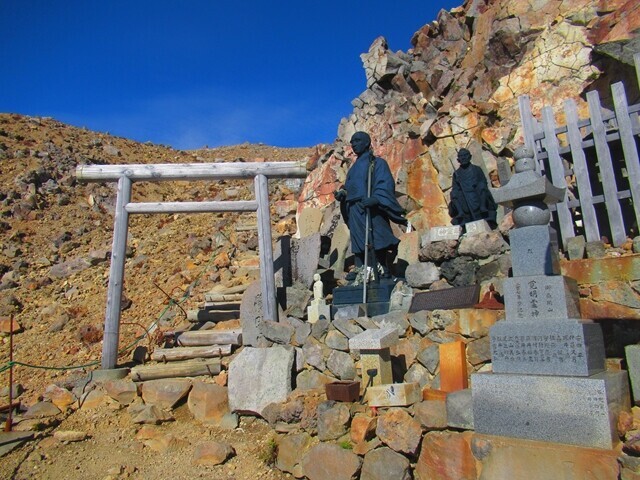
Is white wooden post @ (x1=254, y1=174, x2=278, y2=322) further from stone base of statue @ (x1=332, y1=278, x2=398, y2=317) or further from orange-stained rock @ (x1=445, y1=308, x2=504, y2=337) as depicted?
orange-stained rock @ (x1=445, y1=308, x2=504, y2=337)

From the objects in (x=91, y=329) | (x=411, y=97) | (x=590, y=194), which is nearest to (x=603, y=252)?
(x=590, y=194)

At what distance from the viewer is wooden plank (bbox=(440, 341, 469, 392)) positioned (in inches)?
179

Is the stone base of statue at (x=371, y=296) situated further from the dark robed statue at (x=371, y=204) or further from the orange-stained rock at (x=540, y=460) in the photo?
the orange-stained rock at (x=540, y=460)

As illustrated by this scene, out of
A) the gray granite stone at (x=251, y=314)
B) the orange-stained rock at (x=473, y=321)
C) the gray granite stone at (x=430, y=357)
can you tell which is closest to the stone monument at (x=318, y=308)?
the gray granite stone at (x=251, y=314)

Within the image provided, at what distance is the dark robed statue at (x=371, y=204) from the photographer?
265 inches

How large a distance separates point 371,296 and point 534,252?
8.30 feet

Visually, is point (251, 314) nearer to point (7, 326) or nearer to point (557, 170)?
point (557, 170)

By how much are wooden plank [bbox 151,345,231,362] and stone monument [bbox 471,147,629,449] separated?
441 centimetres

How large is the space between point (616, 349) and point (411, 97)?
10.9 meters

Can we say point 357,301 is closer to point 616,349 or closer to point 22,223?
point 616,349

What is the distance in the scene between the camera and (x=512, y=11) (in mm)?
12281

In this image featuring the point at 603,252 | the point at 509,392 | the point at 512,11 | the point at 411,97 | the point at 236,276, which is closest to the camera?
the point at 509,392

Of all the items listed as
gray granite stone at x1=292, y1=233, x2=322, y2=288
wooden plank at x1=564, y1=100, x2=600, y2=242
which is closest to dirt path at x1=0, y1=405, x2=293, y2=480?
gray granite stone at x1=292, y1=233, x2=322, y2=288

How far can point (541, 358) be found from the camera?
3.90 meters
